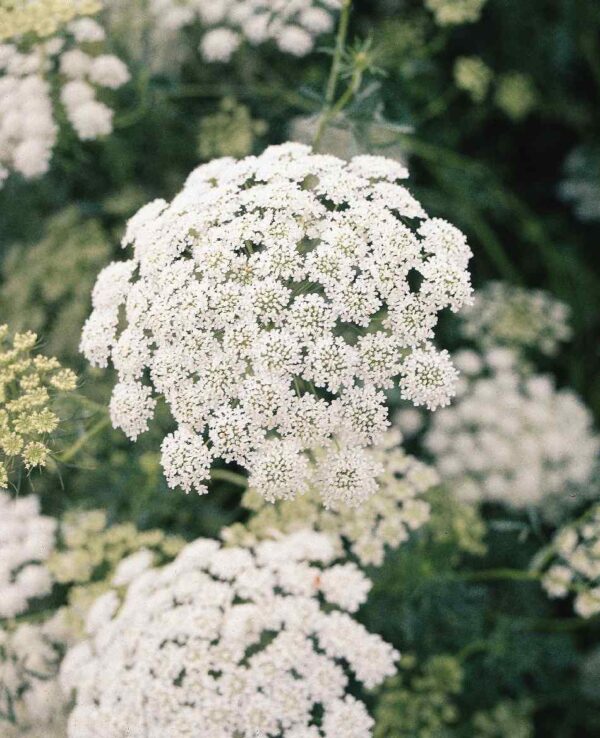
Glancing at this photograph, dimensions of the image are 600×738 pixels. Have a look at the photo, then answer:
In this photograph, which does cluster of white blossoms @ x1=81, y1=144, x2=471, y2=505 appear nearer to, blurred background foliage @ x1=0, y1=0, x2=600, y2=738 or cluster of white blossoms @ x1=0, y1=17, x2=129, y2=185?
blurred background foliage @ x1=0, y1=0, x2=600, y2=738

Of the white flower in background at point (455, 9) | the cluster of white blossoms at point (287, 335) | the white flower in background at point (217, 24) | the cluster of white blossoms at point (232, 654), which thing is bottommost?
the cluster of white blossoms at point (232, 654)

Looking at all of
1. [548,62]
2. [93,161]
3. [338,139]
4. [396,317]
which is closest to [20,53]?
[93,161]

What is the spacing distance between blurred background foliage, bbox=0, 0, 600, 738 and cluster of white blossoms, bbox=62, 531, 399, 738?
0.61m

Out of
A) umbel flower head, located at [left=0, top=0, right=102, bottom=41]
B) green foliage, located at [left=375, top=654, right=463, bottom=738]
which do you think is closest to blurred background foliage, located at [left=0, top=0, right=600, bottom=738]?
green foliage, located at [left=375, top=654, right=463, bottom=738]

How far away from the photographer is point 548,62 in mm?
5359

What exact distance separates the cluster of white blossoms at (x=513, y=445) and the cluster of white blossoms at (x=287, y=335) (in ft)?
6.62

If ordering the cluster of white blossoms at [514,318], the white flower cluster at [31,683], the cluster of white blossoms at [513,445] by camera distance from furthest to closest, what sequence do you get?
the cluster of white blossoms at [514,318] → the cluster of white blossoms at [513,445] → the white flower cluster at [31,683]

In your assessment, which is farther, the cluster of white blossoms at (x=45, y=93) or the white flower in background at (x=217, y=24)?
the white flower in background at (x=217, y=24)

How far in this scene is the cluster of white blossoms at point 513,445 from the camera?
454 centimetres

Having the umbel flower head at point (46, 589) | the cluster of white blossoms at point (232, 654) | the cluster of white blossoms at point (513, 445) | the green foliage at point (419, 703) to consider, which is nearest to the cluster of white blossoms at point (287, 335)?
the cluster of white blossoms at point (232, 654)

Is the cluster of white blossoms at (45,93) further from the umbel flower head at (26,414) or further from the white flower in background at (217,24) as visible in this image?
the umbel flower head at (26,414)

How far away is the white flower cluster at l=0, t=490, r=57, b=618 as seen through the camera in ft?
11.3

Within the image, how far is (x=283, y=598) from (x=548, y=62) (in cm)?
428

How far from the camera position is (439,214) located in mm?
5121
